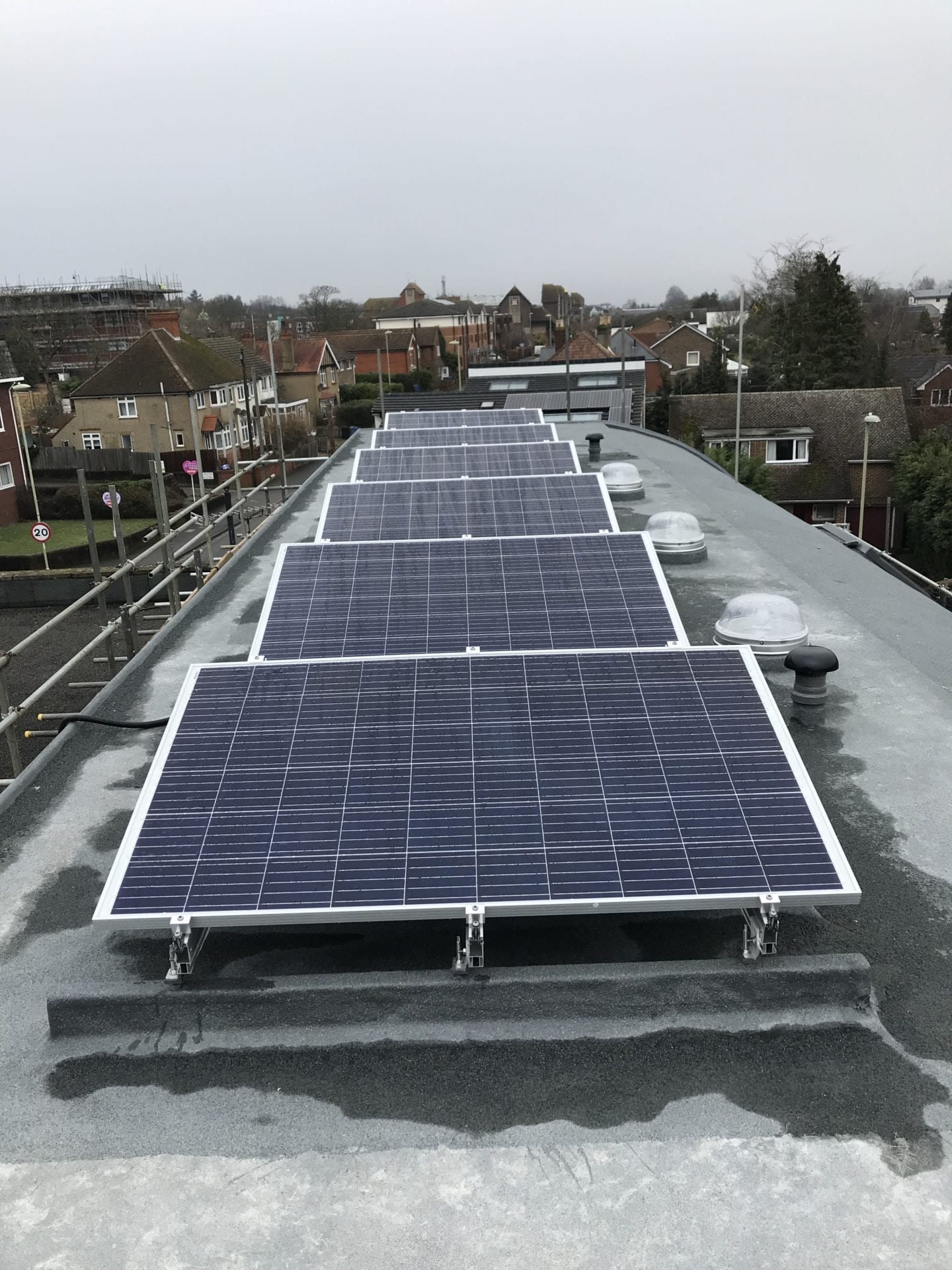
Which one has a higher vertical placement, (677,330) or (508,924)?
(677,330)

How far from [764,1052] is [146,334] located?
72536 millimetres

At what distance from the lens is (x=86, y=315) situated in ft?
383

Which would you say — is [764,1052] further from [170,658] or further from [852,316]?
[852,316]

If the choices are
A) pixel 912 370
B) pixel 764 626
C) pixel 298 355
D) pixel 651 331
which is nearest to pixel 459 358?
pixel 651 331

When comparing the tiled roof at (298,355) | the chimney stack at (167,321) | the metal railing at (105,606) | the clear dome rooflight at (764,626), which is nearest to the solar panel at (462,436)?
the metal railing at (105,606)

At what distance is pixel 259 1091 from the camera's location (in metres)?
6.80

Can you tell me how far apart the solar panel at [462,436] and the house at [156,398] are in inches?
1483

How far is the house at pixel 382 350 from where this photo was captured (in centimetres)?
11324

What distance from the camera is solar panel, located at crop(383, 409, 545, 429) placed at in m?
35.8

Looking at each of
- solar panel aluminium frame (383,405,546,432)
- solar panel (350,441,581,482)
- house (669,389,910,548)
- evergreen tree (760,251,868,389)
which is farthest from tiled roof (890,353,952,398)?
solar panel (350,441,581,482)

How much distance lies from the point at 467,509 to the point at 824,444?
48.0 m

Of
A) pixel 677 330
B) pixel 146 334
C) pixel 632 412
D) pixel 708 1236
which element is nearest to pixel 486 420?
pixel 632 412

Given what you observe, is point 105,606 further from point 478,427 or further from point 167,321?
point 167,321

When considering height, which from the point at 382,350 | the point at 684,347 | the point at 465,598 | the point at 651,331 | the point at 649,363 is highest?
the point at 651,331
